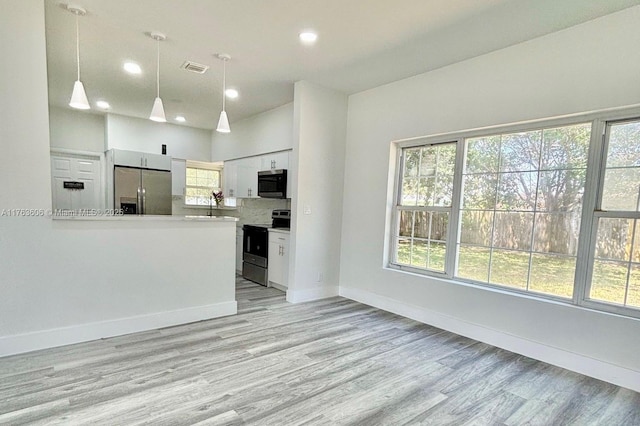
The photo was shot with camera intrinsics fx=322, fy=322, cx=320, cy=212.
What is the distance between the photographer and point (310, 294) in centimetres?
429

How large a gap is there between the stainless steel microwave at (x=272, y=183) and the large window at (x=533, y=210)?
182 centimetres

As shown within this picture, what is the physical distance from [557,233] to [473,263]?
0.79m

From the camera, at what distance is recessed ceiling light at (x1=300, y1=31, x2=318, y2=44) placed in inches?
112

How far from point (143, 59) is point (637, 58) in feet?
14.5

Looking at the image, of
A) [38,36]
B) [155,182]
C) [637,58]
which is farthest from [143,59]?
[637,58]

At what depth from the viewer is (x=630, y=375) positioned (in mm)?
2348

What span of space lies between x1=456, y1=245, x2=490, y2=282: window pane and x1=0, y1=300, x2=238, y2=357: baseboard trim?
100 inches

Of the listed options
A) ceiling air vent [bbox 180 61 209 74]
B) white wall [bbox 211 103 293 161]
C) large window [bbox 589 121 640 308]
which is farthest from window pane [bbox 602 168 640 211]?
ceiling air vent [bbox 180 61 209 74]

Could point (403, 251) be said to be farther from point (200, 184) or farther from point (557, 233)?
point (200, 184)

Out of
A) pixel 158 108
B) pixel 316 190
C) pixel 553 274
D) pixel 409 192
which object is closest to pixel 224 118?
pixel 158 108

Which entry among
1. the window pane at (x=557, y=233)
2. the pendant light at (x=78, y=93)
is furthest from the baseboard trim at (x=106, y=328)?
the window pane at (x=557, y=233)

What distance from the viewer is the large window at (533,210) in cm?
248

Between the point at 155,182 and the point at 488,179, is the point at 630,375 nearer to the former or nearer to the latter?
the point at 488,179

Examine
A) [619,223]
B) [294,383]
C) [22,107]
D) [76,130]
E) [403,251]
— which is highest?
[76,130]
